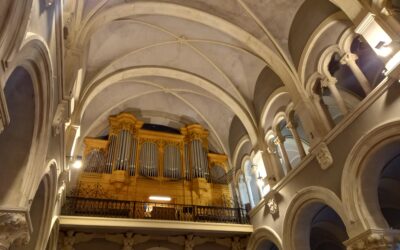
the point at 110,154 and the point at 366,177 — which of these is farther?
the point at 110,154

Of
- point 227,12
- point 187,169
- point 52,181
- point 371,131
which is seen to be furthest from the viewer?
point 187,169

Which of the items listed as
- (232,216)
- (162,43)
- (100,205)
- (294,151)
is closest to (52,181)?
(100,205)

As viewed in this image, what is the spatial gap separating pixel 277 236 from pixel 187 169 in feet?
15.6

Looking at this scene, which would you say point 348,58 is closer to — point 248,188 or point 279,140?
point 279,140

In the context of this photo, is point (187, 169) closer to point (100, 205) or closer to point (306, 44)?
point (100, 205)

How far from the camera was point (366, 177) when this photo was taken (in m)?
6.19

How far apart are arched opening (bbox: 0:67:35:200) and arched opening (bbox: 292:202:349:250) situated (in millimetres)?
6614

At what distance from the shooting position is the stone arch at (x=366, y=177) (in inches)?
232

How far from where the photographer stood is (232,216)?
1114 centimetres

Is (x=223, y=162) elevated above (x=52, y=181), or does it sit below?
above

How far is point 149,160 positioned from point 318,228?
7360 mm

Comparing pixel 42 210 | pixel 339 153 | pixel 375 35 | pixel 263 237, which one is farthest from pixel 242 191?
pixel 375 35

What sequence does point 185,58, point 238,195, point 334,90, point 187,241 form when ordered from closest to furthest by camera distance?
1. point 334,90
2. point 187,241
3. point 185,58
4. point 238,195

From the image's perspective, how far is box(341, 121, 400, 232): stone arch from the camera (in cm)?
589
